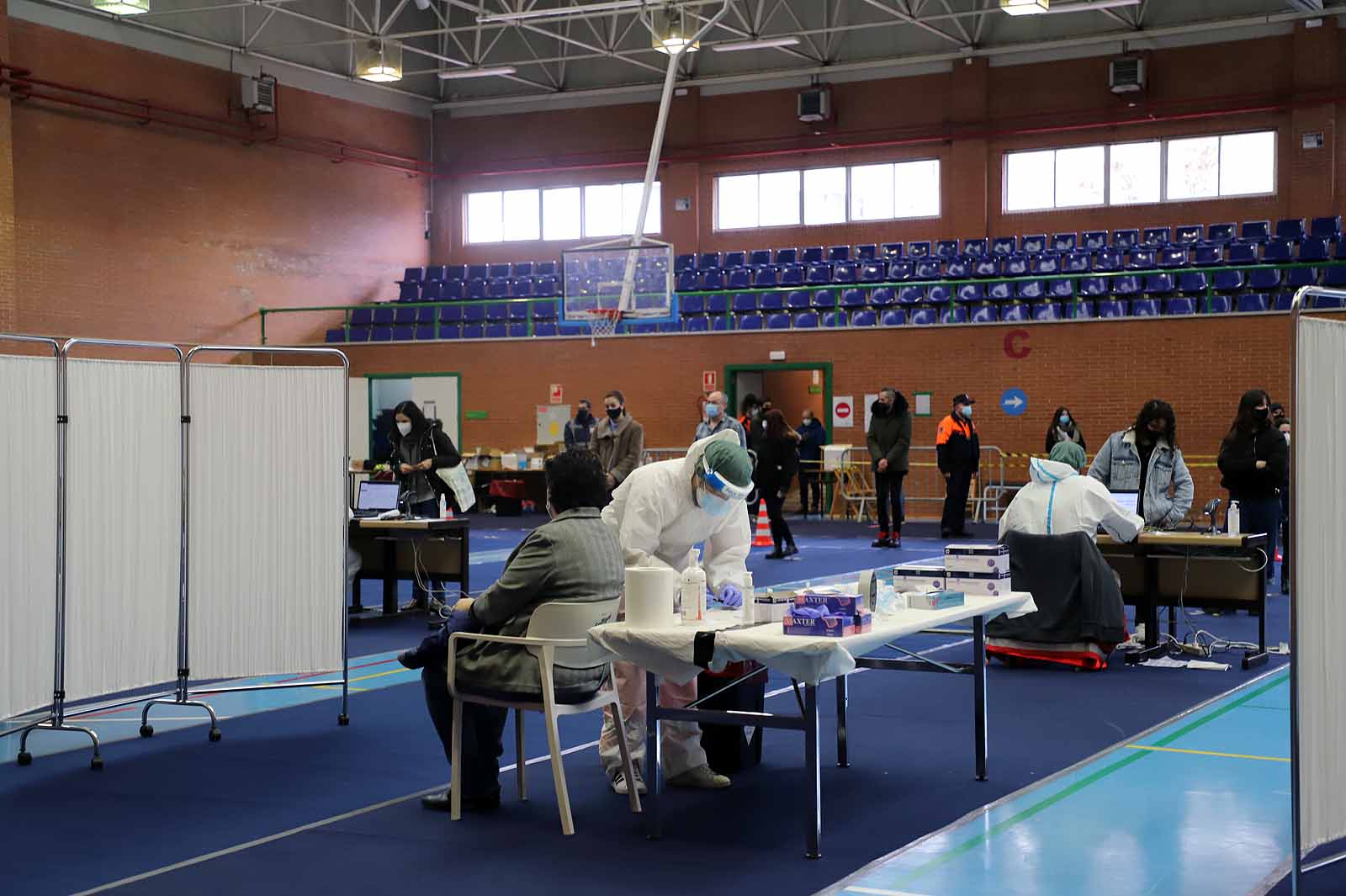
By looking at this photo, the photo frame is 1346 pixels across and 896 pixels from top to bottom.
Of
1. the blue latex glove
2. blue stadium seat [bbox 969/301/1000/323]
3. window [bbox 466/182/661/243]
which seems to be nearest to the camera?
the blue latex glove

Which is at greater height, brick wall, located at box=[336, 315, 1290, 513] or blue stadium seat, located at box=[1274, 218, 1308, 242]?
blue stadium seat, located at box=[1274, 218, 1308, 242]

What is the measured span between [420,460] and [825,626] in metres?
6.99

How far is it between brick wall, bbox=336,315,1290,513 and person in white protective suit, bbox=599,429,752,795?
1518 cm

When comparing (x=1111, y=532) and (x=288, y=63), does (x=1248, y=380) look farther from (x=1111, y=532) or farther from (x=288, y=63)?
(x=288, y=63)

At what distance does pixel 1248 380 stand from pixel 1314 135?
17.8 ft

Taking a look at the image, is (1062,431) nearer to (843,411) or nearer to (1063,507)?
(843,411)

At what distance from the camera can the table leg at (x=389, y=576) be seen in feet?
37.3

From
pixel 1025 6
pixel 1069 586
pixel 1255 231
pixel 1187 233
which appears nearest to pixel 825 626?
pixel 1069 586

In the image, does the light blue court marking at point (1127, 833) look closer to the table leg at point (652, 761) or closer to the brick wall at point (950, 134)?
the table leg at point (652, 761)

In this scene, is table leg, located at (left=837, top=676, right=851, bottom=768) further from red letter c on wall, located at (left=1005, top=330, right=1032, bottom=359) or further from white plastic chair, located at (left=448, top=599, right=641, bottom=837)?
red letter c on wall, located at (left=1005, top=330, right=1032, bottom=359)

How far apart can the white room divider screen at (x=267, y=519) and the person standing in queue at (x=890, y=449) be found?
10.1 m

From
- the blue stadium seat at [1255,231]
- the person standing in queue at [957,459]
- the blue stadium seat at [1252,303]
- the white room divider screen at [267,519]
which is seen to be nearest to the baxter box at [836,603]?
the white room divider screen at [267,519]

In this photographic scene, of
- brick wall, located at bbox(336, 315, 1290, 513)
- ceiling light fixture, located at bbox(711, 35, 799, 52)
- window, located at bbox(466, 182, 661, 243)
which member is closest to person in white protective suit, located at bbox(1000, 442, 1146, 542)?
brick wall, located at bbox(336, 315, 1290, 513)

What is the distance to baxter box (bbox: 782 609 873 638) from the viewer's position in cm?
509
